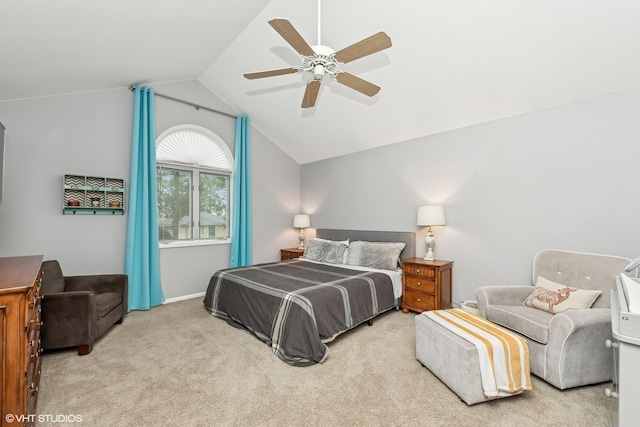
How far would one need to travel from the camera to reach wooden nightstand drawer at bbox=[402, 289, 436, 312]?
11.8ft

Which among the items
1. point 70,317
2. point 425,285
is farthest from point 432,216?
point 70,317

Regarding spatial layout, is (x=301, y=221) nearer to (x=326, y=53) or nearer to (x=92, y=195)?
(x=92, y=195)

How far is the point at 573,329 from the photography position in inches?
80.3

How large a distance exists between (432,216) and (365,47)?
7.76ft

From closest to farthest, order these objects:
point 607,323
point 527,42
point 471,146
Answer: point 607,323 → point 527,42 → point 471,146

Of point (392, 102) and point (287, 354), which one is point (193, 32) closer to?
point (392, 102)

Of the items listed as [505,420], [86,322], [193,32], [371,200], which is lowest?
[505,420]

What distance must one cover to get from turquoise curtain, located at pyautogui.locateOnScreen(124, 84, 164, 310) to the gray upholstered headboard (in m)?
2.80

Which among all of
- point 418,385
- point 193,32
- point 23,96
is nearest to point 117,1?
point 193,32

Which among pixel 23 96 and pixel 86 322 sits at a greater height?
pixel 23 96

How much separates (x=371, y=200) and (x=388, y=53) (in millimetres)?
A: 2318

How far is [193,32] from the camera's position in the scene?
10.3 feet

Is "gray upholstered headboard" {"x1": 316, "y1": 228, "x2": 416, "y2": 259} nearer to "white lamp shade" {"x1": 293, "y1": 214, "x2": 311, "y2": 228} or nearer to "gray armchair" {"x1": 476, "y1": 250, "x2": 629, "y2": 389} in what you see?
"white lamp shade" {"x1": 293, "y1": 214, "x2": 311, "y2": 228}

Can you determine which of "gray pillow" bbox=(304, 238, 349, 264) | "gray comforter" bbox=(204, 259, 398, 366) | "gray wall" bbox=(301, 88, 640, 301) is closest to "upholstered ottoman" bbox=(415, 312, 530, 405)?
"gray comforter" bbox=(204, 259, 398, 366)
